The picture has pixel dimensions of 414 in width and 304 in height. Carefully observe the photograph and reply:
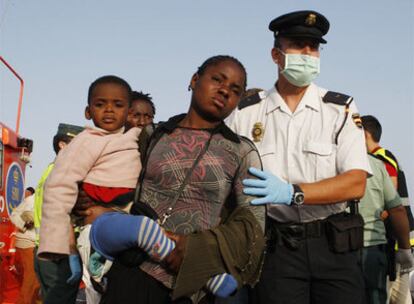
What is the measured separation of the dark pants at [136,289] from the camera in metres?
2.51

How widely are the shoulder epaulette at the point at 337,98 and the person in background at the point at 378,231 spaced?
6.16ft

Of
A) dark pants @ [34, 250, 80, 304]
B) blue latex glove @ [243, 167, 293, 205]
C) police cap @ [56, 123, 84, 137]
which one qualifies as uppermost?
police cap @ [56, 123, 84, 137]

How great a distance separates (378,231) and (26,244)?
16.4ft

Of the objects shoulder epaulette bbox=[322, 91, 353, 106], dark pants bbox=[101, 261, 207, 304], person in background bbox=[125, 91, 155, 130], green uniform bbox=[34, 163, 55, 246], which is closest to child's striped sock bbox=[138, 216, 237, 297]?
dark pants bbox=[101, 261, 207, 304]

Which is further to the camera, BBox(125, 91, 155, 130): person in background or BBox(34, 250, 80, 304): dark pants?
BBox(125, 91, 155, 130): person in background

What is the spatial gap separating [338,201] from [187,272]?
1.08 metres

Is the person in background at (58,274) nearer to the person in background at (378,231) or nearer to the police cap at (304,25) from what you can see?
the police cap at (304,25)

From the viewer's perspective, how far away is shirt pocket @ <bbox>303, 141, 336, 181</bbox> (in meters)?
3.22

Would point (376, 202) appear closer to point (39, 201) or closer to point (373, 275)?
point (373, 275)

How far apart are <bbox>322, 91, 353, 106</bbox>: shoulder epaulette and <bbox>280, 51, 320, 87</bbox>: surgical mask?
17 cm

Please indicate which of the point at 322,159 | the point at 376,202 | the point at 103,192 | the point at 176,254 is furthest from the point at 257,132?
the point at 376,202

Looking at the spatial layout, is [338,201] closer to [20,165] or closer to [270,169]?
[270,169]

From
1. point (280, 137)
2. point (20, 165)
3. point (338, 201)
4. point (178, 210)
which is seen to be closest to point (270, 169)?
point (280, 137)

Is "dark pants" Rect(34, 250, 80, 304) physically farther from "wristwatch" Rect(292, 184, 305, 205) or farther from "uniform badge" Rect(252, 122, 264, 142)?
"wristwatch" Rect(292, 184, 305, 205)
